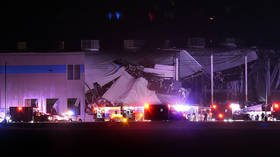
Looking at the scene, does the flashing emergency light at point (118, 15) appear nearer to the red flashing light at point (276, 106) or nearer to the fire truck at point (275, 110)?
the fire truck at point (275, 110)

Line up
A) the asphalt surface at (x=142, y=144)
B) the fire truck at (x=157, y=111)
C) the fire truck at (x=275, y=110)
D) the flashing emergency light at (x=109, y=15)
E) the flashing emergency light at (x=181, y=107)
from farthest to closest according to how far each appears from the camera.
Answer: the flashing emergency light at (x=109, y=15) < the flashing emergency light at (x=181, y=107) < the fire truck at (x=275, y=110) < the fire truck at (x=157, y=111) < the asphalt surface at (x=142, y=144)

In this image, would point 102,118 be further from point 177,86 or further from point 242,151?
point 242,151

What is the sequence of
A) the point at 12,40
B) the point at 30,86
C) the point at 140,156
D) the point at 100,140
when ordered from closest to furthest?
the point at 140,156
the point at 100,140
the point at 30,86
the point at 12,40

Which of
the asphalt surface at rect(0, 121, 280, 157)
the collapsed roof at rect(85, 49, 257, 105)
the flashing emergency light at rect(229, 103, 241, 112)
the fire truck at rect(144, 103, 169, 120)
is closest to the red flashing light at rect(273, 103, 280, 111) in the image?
the flashing emergency light at rect(229, 103, 241, 112)

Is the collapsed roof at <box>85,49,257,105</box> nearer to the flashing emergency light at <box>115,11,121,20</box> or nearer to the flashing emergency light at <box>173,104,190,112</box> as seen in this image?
the flashing emergency light at <box>173,104,190,112</box>

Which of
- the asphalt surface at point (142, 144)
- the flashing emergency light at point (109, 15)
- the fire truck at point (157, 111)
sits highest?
the flashing emergency light at point (109, 15)

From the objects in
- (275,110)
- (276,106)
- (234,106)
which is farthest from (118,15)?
(275,110)

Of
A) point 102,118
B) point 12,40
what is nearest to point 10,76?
point 12,40

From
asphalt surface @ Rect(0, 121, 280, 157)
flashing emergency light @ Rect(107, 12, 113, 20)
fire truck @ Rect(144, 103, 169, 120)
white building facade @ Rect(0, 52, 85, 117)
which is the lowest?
asphalt surface @ Rect(0, 121, 280, 157)

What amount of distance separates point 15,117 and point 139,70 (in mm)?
12579

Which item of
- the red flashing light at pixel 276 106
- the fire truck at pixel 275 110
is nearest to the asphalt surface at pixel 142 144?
the fire truck at pixel 275 110

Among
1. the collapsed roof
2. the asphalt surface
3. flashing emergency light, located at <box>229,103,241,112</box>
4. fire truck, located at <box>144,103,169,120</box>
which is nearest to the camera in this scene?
the asphalt surface

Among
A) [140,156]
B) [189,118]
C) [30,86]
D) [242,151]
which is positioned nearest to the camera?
[140,156]

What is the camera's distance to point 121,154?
19.4 meters
